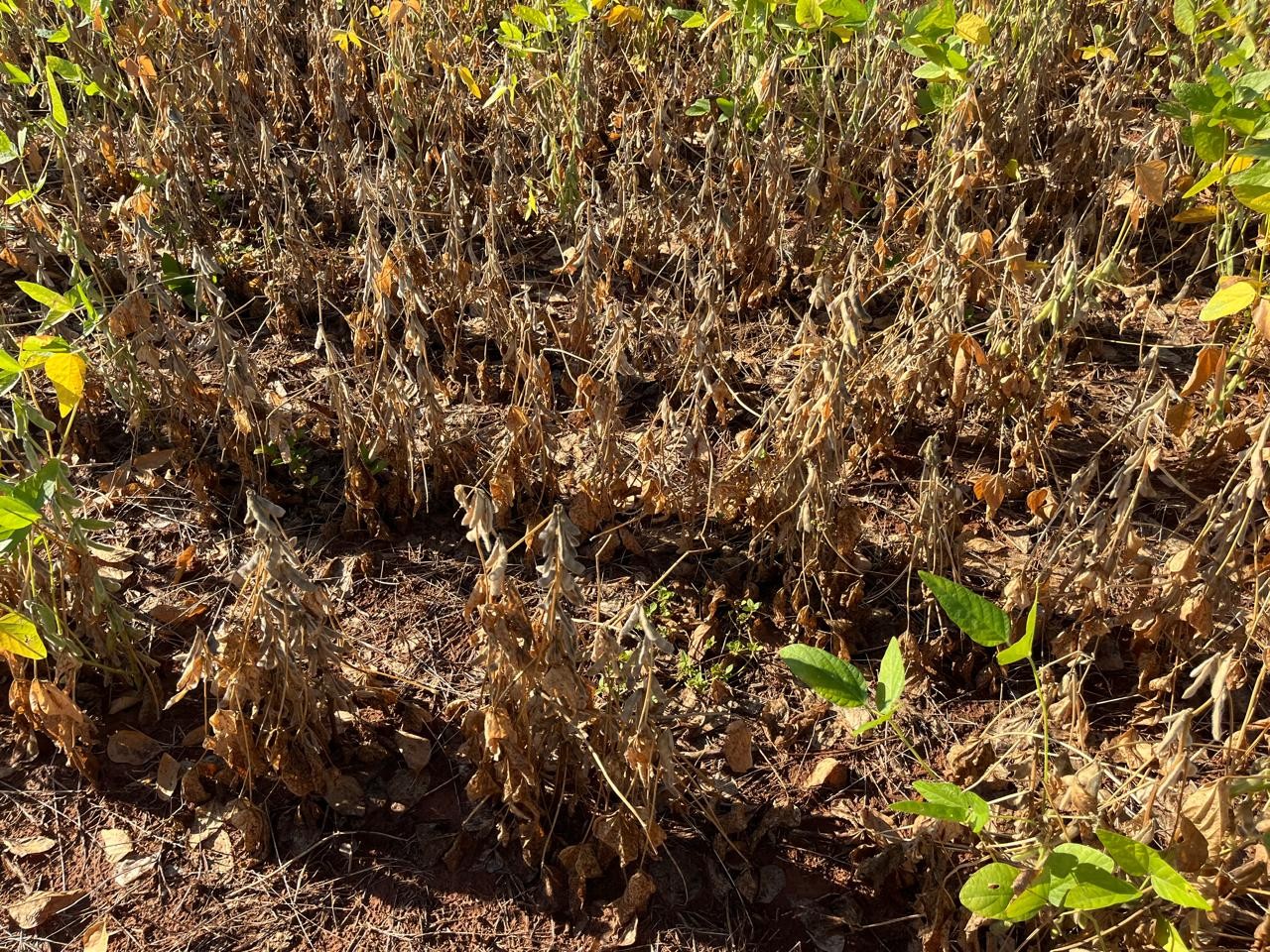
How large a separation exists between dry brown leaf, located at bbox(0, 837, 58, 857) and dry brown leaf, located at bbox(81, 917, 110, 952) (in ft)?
0.62

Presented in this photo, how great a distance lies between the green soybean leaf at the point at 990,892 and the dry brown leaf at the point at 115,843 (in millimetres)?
1493

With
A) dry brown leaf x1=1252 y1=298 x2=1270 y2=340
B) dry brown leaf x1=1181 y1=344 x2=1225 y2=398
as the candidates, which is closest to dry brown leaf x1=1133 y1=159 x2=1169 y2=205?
dry brown leaf x1=1181 y1=344 x2=1225 y2=398

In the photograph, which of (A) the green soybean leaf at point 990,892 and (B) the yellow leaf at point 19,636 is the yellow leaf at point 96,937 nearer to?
(B) the yellow leaf at point 19,636

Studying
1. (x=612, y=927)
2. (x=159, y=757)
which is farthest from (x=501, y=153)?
(x=612, y=927)

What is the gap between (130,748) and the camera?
2004 mm

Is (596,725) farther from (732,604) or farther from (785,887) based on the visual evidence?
(732,604)

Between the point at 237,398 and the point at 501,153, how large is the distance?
1202mm

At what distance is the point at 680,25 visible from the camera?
3.64 meters

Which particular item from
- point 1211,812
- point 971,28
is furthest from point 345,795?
point 971,28

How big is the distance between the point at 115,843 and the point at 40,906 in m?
0.15

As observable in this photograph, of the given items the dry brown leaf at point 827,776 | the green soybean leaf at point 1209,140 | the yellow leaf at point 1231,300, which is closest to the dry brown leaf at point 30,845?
the dry brown leaf at point 827,776

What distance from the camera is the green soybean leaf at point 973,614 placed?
1358 mm

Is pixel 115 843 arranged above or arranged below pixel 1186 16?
below

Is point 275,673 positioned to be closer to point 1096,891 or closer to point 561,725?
point 561,725
